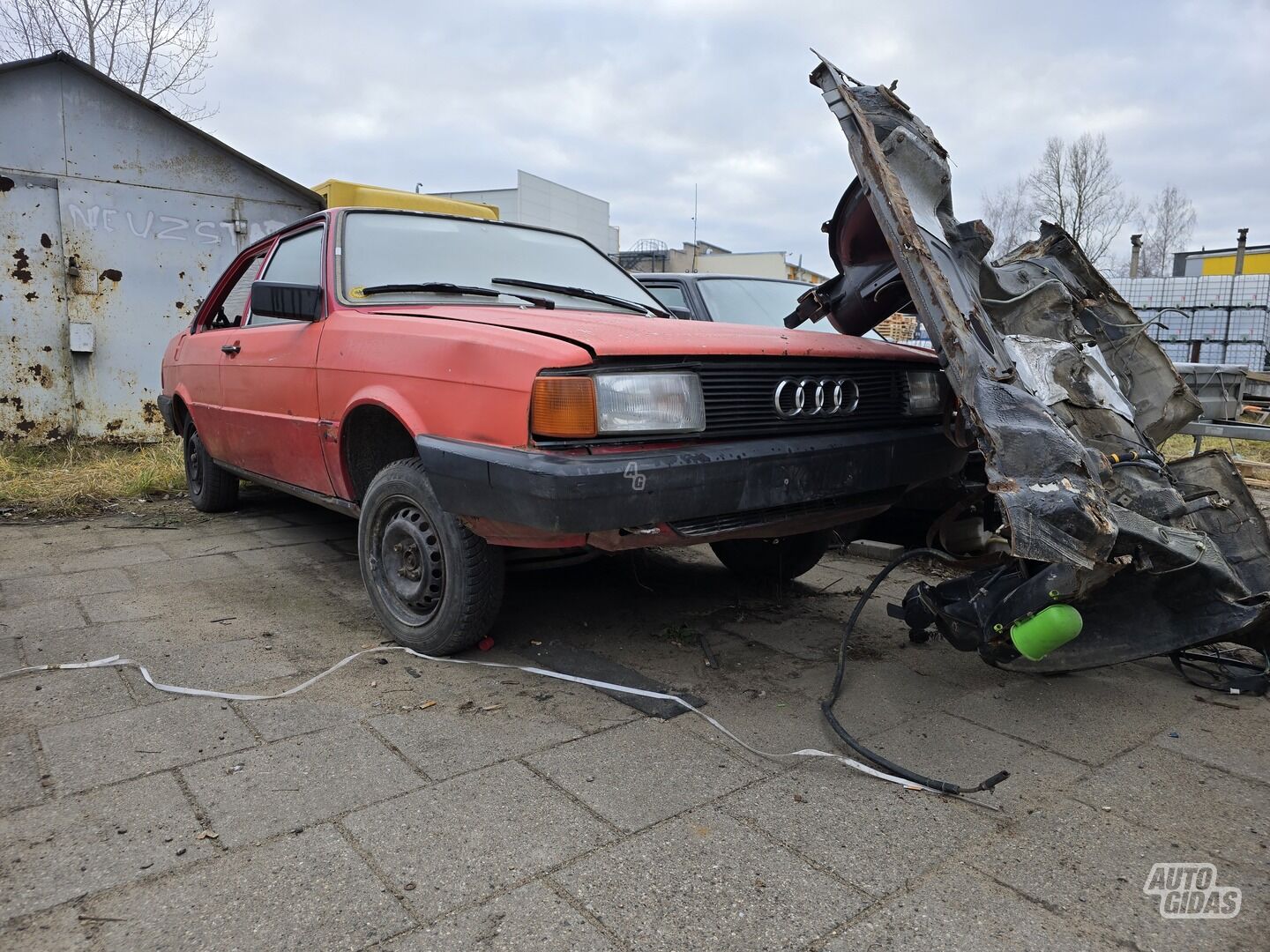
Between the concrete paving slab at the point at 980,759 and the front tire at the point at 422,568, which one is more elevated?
the front tire at the point at 422,568

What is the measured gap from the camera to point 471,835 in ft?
6.50

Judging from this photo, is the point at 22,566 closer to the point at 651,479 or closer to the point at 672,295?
the point at 651,479

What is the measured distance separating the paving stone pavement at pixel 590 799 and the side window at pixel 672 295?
287 cm

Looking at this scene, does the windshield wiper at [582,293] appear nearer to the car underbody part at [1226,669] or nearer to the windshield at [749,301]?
the windshield at [749,301]

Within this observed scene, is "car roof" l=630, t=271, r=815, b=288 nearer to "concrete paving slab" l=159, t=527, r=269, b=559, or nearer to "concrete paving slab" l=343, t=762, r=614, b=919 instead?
"concrete paving slab" l=159, t=527, r=269, b=559

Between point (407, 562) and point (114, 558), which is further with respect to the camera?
point (114, 558)

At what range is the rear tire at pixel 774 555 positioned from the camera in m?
3.90

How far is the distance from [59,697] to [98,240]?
6155 millimetres

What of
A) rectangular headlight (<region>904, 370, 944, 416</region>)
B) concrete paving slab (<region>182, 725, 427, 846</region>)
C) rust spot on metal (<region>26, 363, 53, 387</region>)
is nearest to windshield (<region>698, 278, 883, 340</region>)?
rectangular headlight (<region>904, 370, 944, 416</region>)

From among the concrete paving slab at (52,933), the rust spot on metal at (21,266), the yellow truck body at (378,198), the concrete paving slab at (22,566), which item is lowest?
the concrete paving slab at (22,566)

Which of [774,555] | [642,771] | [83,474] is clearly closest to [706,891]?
[642,771]

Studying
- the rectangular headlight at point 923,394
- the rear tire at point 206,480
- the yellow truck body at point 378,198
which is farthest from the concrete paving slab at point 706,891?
the yellow truck body at point 378,198

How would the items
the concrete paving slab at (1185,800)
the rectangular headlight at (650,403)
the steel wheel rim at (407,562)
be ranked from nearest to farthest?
the concrete paving slab at (1185,800) < the rectangular headlight at (650,403) < the steel wheel rim at (407,562)

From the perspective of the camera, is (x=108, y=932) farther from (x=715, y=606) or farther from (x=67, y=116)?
(x=67, y=116)
